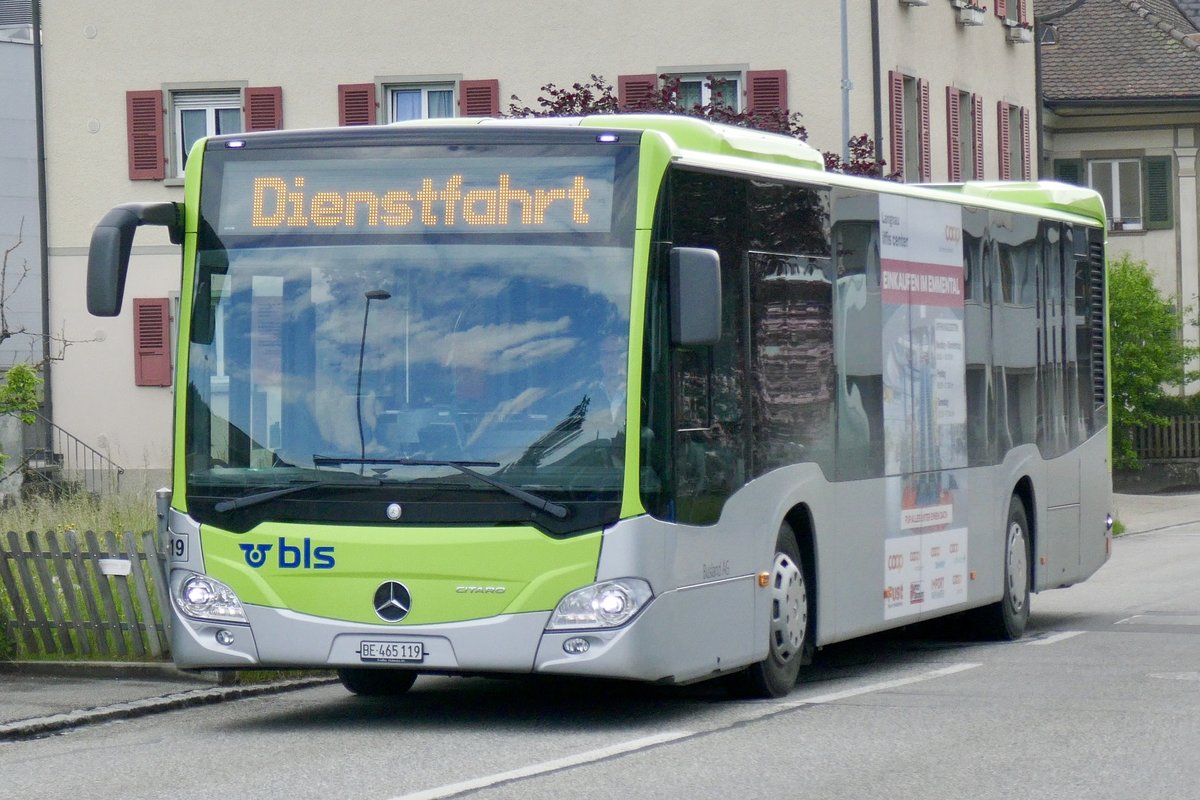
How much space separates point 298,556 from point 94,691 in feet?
8.24

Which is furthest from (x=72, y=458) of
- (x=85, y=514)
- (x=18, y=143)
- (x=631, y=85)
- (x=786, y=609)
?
(x=786, y=609)

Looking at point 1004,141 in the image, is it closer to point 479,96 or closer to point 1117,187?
point 1117,187

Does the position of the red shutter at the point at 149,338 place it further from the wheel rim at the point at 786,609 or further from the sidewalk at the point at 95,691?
the wheel rim at the point at 786,609

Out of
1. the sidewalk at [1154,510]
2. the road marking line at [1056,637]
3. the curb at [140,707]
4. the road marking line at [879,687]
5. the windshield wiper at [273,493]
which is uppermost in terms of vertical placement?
the windshield wiper at [273,493]

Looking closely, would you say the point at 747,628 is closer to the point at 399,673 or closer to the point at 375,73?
the point at 399,673

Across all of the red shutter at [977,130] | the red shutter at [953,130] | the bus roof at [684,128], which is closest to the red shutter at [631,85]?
the red shutter at [953,130]

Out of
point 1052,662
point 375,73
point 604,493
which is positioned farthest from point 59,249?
point 604,493

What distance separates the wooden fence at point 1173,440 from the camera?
4494cm

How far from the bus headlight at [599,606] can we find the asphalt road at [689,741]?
53 cm

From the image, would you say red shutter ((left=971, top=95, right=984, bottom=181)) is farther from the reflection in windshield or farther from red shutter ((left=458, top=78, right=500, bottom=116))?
the reflection in windshield

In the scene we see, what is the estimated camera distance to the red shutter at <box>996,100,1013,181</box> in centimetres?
4200

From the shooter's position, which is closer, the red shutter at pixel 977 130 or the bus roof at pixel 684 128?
the bus roof at pixel 684 128

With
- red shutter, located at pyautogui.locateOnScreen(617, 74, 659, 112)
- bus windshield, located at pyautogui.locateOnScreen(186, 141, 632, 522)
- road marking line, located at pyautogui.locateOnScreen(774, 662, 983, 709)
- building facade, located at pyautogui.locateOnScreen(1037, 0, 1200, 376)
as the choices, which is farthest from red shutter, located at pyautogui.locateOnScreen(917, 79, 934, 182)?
bus windshield, located at pyautogui.locateOnScreen(186, 141, 632, 522)

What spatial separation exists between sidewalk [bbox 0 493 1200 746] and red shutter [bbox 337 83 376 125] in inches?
875
